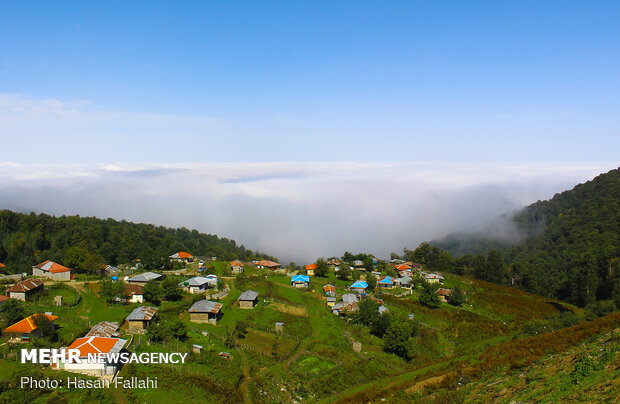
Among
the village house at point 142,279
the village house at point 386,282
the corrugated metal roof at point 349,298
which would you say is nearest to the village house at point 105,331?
the village house at point 142,279

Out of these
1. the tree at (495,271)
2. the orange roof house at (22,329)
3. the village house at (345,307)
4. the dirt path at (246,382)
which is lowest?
the tree at (495,271)

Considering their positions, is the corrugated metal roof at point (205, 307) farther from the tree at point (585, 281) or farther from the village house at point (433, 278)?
the tree at point (585, 281)

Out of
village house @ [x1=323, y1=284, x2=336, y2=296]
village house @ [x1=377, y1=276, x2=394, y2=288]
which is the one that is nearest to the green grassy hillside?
village house @ [x1=323, y1=284, x2=336, y2=296]

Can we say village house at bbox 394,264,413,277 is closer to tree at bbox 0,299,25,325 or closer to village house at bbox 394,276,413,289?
village house at bbox 394,276,413,289

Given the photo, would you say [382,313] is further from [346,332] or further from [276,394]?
[276,394]

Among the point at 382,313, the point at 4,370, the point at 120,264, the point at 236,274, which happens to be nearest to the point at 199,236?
the point at 120,264

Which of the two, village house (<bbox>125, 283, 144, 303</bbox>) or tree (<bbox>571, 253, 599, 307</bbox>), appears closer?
village house (<bbox>125, 283, 144, 303</bbox>)

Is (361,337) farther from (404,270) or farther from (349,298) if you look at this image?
(404,270)
